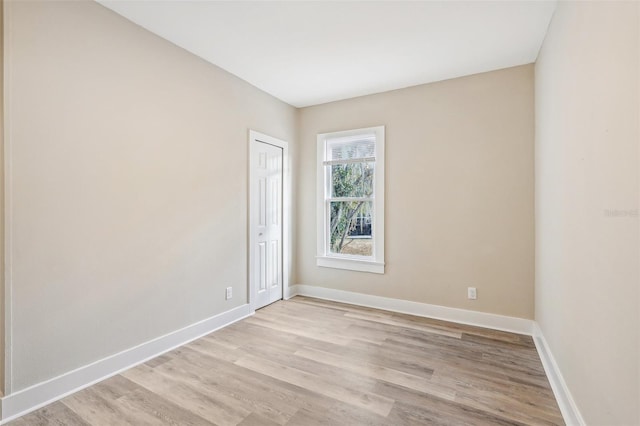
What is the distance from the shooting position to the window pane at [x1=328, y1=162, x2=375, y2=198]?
Answer: 3955 millimetres

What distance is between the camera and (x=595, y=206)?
4.77ft

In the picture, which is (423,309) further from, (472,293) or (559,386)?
(559,386)

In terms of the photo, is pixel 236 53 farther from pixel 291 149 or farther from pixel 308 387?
pixel 308 387

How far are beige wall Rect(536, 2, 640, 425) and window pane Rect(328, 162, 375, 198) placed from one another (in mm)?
1983

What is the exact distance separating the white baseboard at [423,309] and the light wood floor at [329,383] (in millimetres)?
139

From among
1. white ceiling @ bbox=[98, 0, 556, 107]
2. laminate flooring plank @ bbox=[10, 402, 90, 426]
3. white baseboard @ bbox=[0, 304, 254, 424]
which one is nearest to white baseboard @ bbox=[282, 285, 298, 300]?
white baseboard @ bbox=[0, 304, 254, 424]

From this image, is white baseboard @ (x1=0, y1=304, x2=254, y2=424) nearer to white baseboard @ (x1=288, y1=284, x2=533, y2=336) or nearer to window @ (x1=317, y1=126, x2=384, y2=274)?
white baseboard @ (x1=288, y1=284, x2=533, y2=336)

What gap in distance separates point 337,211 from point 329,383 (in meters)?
2.39

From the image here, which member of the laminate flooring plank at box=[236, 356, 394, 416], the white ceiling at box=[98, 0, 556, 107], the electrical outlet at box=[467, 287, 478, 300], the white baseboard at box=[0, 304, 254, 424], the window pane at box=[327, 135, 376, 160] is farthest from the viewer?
the window pane at box=[327, 135, 376, 160]

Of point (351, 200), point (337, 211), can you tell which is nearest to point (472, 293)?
point (351, 200)

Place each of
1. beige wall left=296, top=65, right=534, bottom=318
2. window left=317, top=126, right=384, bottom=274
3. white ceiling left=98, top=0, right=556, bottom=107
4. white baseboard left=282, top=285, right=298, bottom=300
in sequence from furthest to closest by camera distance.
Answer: white baseboard left=282, top=285, right=298, bottom=300 → window left=317, top=126, right=384, bottom=274 → beige wall left=296, top=65, right=534, bottom=318 → white ceiling left=98, top=0, right=556, bottom=107

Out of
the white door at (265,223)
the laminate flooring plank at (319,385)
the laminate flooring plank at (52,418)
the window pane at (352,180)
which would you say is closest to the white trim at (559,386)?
the laminate flooring plank at (319,385)

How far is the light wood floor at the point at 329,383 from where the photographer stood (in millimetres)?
1819

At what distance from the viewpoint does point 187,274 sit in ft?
9.33
